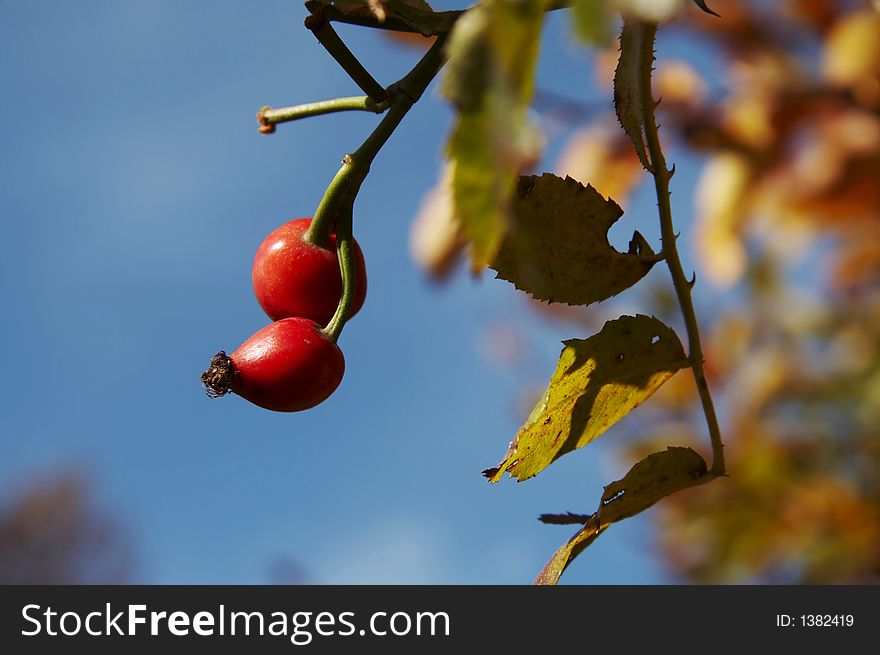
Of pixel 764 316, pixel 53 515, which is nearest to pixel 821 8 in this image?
pixel 764 316

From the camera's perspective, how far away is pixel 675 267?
1018 millimetres

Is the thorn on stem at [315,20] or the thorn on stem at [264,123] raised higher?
the thorn on stem at [264,123]

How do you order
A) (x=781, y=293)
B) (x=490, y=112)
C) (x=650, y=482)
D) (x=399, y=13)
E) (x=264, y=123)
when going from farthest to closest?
(x=781, y=293)
(x=264, y=123)
(x=650, y=482)
(x=399, y=13)
(x=490, y=112)

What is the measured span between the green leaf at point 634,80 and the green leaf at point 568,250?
0.07 meters

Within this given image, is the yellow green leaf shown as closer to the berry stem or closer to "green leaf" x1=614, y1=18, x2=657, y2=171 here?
the berry stem

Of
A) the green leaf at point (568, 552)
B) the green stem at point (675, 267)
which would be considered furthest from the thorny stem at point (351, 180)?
the green leaf at point (568, 552)

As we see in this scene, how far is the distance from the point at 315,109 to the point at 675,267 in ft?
1.47

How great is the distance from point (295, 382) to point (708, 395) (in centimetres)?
44

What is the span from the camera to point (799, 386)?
14.9ft

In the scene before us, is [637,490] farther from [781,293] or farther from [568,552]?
[781,293]

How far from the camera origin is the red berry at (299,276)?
3.61ft

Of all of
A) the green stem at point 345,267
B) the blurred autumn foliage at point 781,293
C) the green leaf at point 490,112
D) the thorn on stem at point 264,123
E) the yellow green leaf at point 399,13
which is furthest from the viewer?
the blurred autumn foliage at point 781,293

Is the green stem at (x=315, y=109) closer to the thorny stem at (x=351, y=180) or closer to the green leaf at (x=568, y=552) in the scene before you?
the thorny stem at (x=351, y=180)

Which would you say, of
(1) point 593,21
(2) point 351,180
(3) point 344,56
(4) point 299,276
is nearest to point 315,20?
(3) point 344,56
